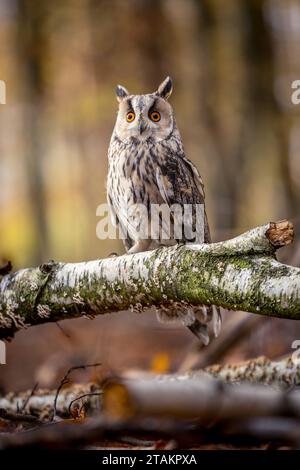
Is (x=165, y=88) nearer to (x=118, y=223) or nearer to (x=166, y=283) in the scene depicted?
(x=118, y=223)

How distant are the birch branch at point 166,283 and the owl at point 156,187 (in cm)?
86

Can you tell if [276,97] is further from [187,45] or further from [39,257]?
[39,257]

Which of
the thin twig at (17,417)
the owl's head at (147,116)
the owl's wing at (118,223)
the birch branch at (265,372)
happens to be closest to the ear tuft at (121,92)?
the owl's head at (147,116)

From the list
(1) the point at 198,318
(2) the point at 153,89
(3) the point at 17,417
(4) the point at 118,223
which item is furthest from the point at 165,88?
(2) the point at 153,89

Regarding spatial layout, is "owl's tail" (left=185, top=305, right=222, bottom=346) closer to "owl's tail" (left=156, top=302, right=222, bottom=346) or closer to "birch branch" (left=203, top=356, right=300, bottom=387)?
"owl's tail" (left=156, top=302, right=222, bottom=346)

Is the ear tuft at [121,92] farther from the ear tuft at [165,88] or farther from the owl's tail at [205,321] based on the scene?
the owl's tail at [205,321]

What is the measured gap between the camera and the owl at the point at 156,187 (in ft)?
13.3

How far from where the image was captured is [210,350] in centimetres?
501

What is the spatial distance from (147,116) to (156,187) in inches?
→ 22.9

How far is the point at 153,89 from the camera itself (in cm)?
1609

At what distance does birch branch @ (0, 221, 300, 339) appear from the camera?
2.38 m

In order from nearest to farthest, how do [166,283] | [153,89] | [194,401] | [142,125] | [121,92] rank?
1. [194,401]
2. [166,283]
3. [142,125]
4. [121,92]
5. [153,89]

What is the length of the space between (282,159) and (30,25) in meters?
7.82
